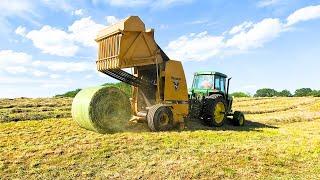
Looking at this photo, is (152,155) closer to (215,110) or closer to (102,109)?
(102,109)

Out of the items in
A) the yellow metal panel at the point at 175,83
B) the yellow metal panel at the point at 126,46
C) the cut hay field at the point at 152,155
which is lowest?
the cut hay field at the point at 152,155

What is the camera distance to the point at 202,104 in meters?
16.2

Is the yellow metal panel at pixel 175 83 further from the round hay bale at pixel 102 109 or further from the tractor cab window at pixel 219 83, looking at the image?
the tractor cab window at pixel 219 83

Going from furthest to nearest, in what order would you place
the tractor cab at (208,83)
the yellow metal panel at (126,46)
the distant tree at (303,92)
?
the distant tree at (303,92) → the tractor cab at (208,83) → the yellow metal panel at (126,46)

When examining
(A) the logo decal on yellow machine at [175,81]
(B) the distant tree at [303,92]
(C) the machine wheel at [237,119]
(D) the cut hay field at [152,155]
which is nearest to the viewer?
(D) the cut hay field at [152,155]

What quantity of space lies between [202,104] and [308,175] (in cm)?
733

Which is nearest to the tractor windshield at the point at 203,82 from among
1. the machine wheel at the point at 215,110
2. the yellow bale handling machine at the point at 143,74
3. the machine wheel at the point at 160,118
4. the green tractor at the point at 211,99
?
the green tractor at the point at 211,99

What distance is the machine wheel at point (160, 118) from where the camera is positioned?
13195mm

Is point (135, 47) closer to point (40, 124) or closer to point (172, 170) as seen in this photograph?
point (40, 124)

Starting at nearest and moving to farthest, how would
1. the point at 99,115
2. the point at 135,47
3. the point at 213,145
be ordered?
the point at 213,145 → the point at 99,115 → the point at 135,47

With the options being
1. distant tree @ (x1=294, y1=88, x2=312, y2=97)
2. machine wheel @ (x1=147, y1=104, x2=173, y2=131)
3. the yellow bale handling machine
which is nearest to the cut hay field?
machine wheel @ (x1=147, y1=104, x2=173, y2=131)

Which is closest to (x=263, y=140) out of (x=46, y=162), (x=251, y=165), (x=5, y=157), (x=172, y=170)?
(x=251, y=165)

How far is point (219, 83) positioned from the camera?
17.4 metres

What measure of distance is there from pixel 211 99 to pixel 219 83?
4.61 feet
